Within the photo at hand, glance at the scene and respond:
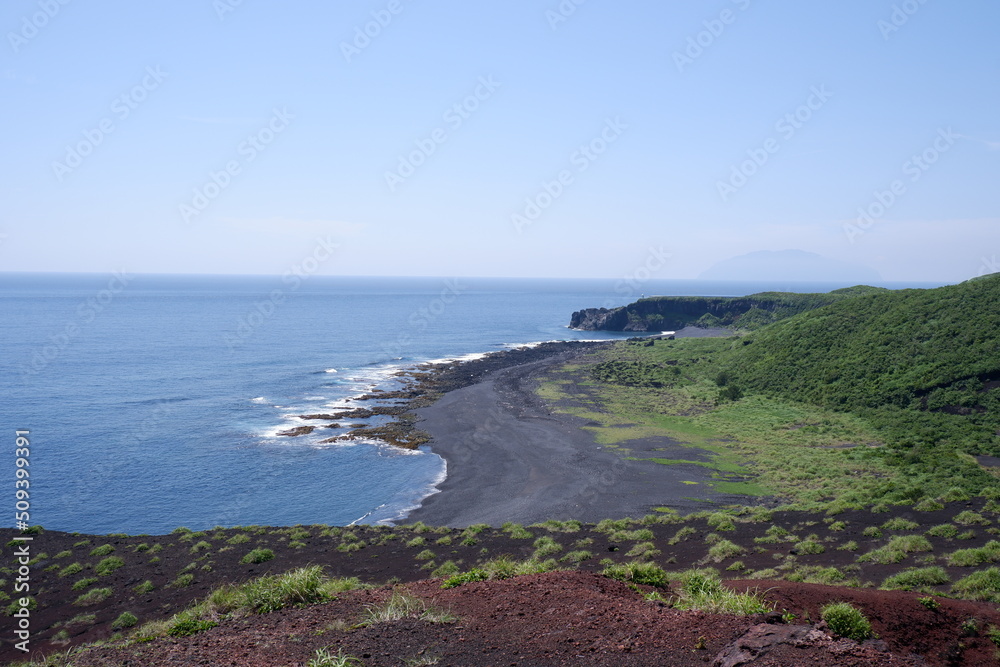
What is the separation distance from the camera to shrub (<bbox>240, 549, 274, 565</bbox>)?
25312mm

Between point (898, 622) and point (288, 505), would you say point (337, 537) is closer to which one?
point (288, 505)

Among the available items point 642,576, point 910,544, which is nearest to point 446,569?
point 642,576

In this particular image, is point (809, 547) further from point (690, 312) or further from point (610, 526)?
point (690, 312)

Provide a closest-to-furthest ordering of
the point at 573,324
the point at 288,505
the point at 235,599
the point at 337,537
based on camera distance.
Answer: the point at 235,599
the point at 337,537
the point at 288,505
the point at 573,324

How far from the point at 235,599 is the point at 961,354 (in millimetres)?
61756

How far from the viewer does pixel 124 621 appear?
19.7 metres

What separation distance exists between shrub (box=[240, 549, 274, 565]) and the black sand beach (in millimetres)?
9496

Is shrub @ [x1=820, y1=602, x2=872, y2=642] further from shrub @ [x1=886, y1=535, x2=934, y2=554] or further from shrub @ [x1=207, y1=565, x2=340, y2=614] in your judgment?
shrub @ [x1=886, y1=535, x2=934, y2=554]

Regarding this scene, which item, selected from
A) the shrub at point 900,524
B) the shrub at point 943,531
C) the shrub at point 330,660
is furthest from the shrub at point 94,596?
the shrub at point 943,531

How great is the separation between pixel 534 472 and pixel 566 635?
31.2 m

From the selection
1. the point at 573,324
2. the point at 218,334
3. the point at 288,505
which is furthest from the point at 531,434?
the point at 573,324

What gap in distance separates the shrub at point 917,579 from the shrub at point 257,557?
941 inches

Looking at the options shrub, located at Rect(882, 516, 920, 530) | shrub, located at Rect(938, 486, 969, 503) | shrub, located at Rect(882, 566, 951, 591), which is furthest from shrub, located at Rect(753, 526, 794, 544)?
shrub, located at Rect(938, 486, 969, 503)

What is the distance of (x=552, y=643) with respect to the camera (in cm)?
1062
